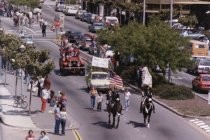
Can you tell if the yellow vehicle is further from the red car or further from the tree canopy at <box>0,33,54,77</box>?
the tree canopy at <box>0,33,54,77</box>

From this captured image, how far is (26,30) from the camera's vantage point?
320 ft

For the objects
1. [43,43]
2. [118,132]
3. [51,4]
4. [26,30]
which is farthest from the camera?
[51,4]

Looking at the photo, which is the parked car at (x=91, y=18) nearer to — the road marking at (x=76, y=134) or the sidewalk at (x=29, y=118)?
the sidewalk at (x=29, y=118)

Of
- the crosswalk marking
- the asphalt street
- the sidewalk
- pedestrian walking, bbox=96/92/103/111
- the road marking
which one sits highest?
pedestrian walking, bbox=96/92/103/111

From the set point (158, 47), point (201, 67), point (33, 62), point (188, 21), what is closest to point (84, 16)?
point (188, 21)

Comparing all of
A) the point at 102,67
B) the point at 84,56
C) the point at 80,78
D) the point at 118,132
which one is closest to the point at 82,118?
the point at 118,132

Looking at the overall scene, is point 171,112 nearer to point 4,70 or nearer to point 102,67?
point 102,67

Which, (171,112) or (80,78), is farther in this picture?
(80,78)

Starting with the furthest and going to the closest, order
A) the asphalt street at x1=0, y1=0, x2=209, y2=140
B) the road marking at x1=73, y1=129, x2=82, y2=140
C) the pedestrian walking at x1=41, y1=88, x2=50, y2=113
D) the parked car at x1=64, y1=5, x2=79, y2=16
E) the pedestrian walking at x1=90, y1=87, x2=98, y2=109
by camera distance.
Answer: the parked car at x1=64, y1=5, x2=79, y2=16 < the pedestrian walking at x1=90, y1=87, x2=98, y2=109 < the pedestrian walking at x1=41, y1=88, x2=50, y2=113 < the asphalt street at x1=0, y1=0, x2=209, y2=140 < the road marking at x1=73, y1=129, x2=82, y2=140

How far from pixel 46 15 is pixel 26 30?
957 inches

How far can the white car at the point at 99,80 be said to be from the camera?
5125 cm

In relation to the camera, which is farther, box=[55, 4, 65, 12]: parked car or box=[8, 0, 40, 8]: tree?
box=[55, 4, 65, 12]: parked car

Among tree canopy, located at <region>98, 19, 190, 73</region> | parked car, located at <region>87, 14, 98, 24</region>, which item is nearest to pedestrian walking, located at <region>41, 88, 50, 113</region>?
tree canopy, located at <region>98, 19, 190, 73</region>

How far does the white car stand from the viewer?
5125cm
